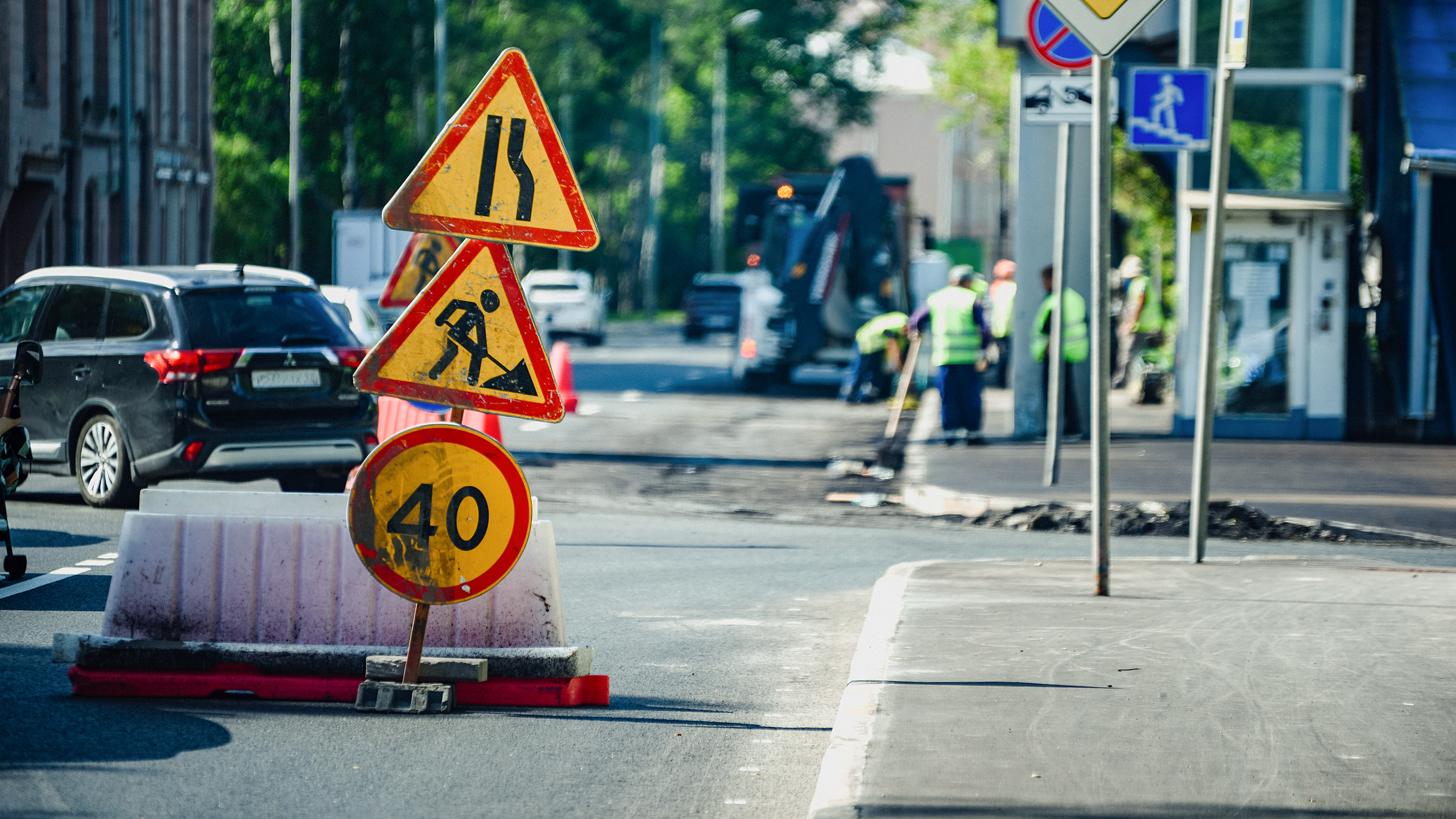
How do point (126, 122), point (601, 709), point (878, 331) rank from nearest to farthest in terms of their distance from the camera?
point (601, 709) < point (878, 331) < point (126, 122)

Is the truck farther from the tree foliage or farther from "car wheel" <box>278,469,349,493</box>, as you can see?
the tree foliage

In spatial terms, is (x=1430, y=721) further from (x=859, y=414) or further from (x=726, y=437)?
(x=859, y=414)

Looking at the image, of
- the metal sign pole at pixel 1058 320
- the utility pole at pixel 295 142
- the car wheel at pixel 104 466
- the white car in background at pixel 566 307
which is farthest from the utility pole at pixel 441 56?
the car wheel at pixel 104 466

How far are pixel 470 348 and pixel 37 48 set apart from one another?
2132cm

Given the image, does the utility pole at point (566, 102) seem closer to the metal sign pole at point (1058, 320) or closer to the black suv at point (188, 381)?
the metal sign pole at point (1058, 320)

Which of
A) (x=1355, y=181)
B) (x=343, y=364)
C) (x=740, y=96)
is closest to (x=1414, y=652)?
(x=343, y=364)

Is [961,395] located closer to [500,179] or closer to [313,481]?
[313,481]

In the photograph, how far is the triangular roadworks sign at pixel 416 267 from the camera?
13359 mm

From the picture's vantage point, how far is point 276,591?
657 centimetres

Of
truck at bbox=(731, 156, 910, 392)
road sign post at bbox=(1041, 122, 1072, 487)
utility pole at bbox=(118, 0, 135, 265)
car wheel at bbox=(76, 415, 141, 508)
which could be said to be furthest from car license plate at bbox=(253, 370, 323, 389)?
truck at bbox=(731, 156, 910, 392)

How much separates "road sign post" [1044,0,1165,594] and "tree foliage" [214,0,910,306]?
38400mm

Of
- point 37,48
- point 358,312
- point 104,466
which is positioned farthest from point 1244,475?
point 37,48

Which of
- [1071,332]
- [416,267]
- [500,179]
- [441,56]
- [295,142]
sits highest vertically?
[441,56]

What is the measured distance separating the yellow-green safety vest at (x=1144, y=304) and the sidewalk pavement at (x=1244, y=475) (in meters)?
5.60
